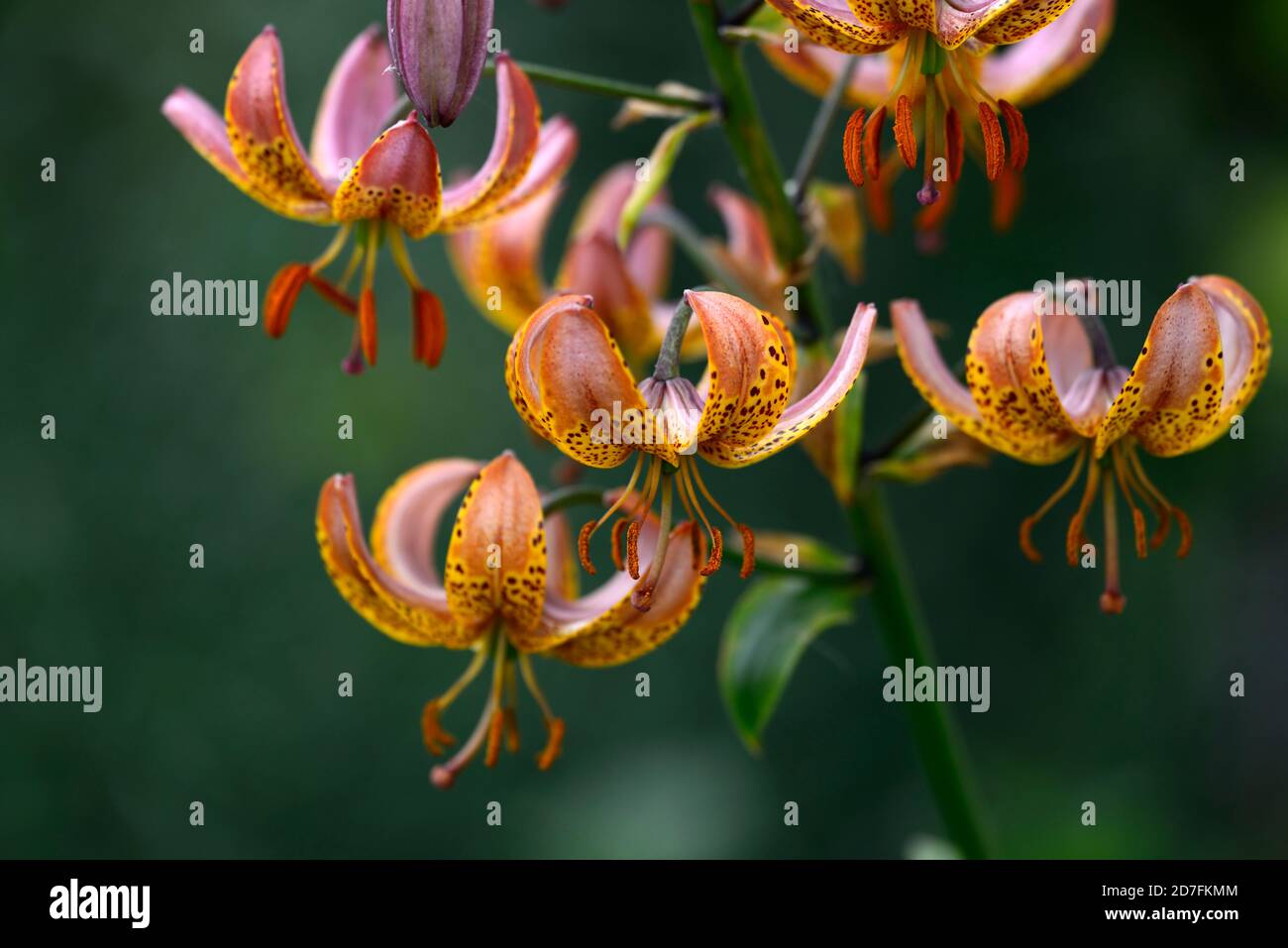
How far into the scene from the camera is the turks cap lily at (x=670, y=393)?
952mm

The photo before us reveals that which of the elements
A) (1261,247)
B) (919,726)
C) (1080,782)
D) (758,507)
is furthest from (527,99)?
(1080,782)

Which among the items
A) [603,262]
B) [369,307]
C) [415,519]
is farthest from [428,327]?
[603,262]

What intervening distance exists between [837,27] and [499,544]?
43 cm

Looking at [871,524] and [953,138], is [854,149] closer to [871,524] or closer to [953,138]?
[953,138]

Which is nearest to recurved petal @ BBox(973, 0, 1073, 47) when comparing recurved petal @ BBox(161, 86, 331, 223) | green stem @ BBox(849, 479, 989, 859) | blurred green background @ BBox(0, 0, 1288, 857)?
green stem @ BBox(849, 479, 989, 859)

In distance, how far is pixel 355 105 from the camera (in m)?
1.29

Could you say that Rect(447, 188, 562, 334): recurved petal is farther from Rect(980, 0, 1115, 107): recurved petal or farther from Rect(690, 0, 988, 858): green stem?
Rect(980, 0, 1115, 107): recurved petal

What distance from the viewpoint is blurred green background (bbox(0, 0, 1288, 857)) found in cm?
279

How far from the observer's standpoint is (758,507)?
2.89m

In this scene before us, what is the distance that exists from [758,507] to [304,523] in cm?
88

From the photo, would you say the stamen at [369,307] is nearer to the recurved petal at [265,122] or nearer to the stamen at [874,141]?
the recurved petal at [265,122]
